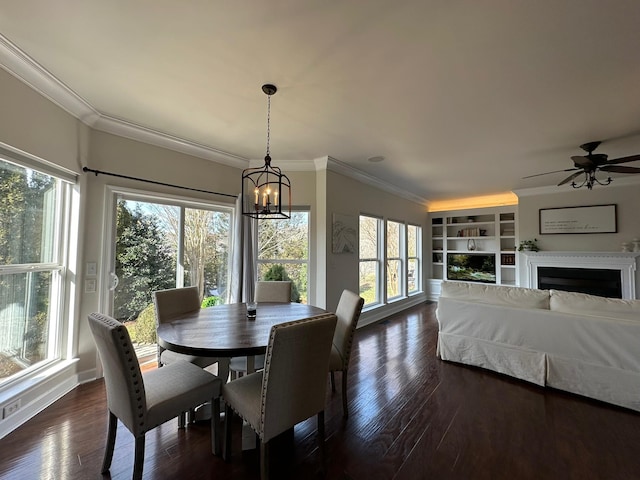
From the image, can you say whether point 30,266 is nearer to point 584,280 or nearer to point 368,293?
point 368,293

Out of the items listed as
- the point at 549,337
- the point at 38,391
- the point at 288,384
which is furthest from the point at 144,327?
the point at 549,337

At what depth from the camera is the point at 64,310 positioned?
8.56ft

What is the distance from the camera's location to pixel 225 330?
6.45 ft

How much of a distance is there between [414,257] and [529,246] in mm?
2318

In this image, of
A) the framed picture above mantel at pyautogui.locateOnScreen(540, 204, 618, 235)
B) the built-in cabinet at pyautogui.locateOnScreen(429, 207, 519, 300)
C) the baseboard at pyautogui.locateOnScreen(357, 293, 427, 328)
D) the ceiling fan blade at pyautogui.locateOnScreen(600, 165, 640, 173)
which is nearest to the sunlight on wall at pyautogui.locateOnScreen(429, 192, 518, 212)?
the built-in cabinet at pyautogui.locateOnScreen(429, 207, 519, 300)

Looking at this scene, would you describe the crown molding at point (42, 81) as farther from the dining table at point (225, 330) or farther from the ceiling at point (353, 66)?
the dining table at point (225, 330)

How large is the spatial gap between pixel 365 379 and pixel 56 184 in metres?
3.47

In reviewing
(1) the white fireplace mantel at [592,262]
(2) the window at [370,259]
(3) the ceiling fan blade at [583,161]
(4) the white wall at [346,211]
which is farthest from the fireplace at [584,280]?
(2) the window at [370,259]

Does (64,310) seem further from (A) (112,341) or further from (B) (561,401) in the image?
(B) (561,401)

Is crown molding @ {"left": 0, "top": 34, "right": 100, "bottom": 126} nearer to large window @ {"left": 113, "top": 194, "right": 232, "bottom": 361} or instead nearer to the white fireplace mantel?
large window @ {"left": 113, "top": 194, "right": 232, "bottom": 361}

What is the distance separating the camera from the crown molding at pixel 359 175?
4.06 meters

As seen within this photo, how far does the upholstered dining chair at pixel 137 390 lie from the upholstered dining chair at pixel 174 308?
1.31 ft

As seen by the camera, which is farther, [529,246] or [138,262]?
[529,246]

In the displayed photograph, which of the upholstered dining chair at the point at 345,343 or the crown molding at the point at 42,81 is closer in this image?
the crown molding at the point at 42,81
